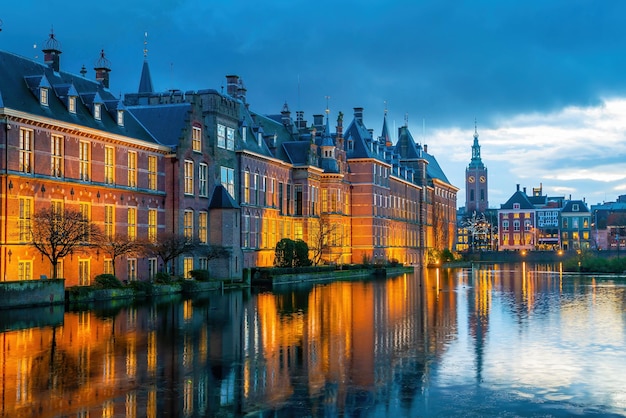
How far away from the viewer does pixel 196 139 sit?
57062 mm

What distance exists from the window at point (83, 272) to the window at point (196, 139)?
544 inches

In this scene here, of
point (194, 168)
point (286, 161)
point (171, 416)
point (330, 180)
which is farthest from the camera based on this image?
point (330, 180)

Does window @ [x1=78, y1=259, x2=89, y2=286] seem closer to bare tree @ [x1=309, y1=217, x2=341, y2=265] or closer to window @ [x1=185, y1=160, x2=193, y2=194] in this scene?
window @ [x1=185, y1=160, x2=193, y2=194]

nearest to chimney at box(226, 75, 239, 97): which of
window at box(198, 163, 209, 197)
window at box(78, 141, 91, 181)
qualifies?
window at box(198, 163, 209, 197)

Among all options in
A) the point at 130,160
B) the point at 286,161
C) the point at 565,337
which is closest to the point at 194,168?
the point at 130,160

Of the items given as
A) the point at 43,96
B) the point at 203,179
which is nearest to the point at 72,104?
the point at 43,96

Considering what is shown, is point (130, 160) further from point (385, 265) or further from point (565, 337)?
point (385, 265)

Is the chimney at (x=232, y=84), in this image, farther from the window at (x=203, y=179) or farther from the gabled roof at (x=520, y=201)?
the gabled roof at (x=520, y=201)

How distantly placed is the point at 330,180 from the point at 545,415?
70.6 metres

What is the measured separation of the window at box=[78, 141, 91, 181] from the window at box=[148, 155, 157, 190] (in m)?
6.78

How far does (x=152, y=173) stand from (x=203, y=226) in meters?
6.38

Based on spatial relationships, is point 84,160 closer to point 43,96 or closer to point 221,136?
point 43,96

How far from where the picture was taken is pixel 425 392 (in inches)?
Answer: 648

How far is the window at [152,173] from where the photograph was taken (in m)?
53.1
